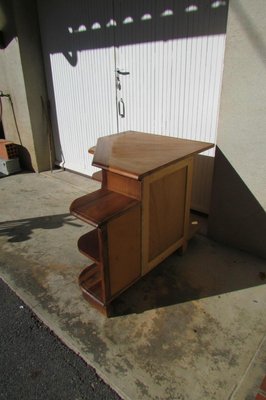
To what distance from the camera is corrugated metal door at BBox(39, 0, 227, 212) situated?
109 inches

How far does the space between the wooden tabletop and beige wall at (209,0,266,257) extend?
0.91 feet

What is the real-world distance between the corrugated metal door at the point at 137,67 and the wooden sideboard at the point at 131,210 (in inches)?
30.4

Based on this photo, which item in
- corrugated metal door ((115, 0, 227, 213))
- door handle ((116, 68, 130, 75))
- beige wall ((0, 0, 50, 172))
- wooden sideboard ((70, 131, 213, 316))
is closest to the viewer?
wooden sideboard ((70, 131, 213, 316))

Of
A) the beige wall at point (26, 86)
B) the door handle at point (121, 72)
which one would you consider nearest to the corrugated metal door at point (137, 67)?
the door handle at point (121, 72)

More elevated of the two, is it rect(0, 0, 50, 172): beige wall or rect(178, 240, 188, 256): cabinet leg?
rect(0, 0, 50, 172): beige wall

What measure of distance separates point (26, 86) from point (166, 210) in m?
3.47

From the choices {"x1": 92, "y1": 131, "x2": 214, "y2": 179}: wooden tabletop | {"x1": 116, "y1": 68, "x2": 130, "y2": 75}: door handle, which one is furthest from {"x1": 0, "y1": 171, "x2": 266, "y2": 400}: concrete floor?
{"x1": 116, "y1": 68, "x2": 130, "y2": 75}: door handle

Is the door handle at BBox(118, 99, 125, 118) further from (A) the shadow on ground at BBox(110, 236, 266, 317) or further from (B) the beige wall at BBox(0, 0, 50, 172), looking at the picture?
(A) the shadow on ground at BBox(110, 236, 266, 317)

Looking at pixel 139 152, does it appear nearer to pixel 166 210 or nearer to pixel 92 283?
pixel 166 210

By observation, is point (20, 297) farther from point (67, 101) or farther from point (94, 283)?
point (67, 101)

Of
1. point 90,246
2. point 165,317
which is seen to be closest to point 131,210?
point 90,246

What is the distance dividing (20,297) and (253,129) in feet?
7.51

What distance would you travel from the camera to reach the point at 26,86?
448 centimetres

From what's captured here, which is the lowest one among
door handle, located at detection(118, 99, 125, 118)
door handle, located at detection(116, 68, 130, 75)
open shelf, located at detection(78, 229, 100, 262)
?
open shelf, located at detection(78, 229, 100, 262)
